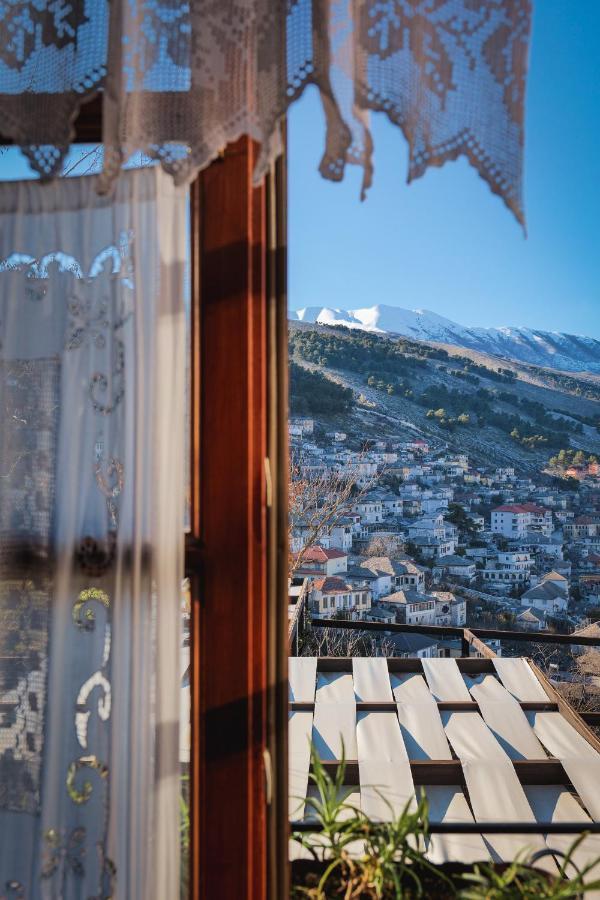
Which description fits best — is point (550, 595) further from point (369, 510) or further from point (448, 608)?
point (369, 510)

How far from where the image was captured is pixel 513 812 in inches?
82.0

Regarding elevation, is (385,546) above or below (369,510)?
below

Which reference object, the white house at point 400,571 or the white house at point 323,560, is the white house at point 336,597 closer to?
the white house at point 323,560

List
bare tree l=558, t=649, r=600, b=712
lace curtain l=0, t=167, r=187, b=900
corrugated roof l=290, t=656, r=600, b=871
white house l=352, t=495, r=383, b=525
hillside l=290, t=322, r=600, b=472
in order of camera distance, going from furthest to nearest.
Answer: hillside l=290, t=322, r=600, b=472, white house l=352, t=495, r=383, b=525, bare tree l=558, t=649, r=600, b=712, corrugated roof l=290, t=656, r=600, b=871, lace curtain l=0, t=167, r=187, b=900

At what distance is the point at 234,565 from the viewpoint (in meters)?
0.96

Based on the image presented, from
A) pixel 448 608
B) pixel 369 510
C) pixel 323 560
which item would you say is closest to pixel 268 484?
pixel 323 560

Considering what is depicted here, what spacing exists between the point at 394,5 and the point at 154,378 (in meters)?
0.54

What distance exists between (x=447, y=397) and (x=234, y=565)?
280 inches

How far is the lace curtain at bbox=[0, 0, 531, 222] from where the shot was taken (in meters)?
0.74

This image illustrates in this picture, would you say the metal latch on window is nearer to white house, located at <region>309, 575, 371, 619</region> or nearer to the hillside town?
the hillside town

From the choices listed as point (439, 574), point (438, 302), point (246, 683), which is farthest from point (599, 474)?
point (246, 683)

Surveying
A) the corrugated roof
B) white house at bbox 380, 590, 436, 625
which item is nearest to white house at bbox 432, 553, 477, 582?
white house at bbox 380, 590, 436, 625

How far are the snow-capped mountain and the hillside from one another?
0.25 meters

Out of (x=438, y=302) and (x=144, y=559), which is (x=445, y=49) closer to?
(x=144, y=559)
